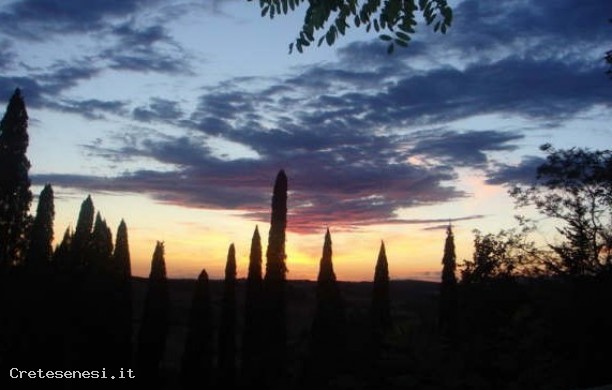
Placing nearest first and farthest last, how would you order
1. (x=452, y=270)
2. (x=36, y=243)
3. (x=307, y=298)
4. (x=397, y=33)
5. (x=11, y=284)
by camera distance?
(x=397, y=33) < (x=11, y=284) < (x=36, y=243) < (x=452, y=270) < (x=307, y=298)

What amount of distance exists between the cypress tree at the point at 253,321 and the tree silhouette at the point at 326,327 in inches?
142

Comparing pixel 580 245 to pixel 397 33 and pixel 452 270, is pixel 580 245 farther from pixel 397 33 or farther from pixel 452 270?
pixel 452 270

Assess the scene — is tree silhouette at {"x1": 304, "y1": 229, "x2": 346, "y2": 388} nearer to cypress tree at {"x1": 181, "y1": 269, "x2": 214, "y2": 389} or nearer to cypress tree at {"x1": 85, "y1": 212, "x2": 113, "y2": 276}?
cypress tree at {"x1": 181, "y1": 269, "x2": 214, "y2": 389}

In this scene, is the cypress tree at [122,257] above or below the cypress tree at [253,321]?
above

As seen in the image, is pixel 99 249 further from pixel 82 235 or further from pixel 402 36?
pixel 402 36

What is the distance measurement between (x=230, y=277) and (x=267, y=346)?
43.4ft

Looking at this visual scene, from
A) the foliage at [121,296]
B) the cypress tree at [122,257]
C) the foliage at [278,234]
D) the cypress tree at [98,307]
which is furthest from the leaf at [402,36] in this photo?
the cypress tree at [122,257]

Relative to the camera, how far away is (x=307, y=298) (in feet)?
364

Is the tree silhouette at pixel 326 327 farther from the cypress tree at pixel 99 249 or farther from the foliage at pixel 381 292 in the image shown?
the cypress tree at pixel 99 249

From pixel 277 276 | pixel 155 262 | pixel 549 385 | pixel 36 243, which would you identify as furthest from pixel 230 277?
pixel 549 385

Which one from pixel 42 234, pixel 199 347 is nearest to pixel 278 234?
pixel 199 347

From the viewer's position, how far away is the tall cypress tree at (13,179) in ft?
115

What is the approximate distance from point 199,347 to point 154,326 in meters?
4.00

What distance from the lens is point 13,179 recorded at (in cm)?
3462
